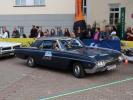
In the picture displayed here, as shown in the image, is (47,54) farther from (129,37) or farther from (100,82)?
(129,37)

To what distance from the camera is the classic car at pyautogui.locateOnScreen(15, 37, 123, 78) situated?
1162cm

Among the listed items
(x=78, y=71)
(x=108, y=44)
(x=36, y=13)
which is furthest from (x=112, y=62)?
(x=36, y=13)

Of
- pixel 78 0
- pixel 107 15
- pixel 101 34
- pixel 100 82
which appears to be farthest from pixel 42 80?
pixel 107 15

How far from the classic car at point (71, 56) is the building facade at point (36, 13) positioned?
41.1 ft

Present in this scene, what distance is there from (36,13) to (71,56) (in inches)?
615

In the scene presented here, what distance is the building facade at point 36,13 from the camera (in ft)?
87.8

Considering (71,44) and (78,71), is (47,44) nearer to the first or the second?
(71,44)

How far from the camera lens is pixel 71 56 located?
12117 mm

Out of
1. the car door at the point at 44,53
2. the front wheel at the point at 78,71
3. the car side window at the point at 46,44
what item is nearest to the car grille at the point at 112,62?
the front wheel at the point at 78,71

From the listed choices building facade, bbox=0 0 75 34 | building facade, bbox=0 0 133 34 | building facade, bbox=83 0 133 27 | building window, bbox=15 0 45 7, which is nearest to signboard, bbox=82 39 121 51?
building facade, bbox=0 0 133 34

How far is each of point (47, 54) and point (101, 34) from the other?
20.5 ft

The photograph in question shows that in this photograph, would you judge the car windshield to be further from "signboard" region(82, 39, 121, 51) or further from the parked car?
"signboard" region(82, 39, 121, 51)

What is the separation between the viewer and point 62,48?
12.8 meters

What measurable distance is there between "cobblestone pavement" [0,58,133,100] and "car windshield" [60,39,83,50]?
40.4 inches
